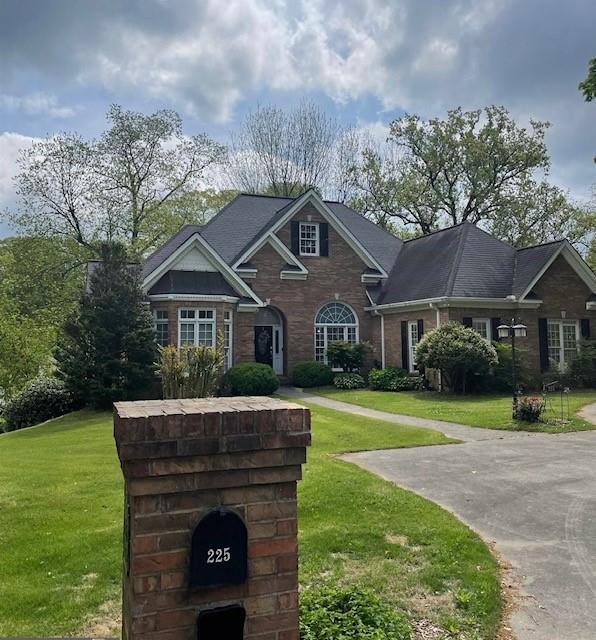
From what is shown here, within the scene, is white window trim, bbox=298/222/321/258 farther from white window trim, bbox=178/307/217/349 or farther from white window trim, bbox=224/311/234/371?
white window trim, bbox=178/307/217/349

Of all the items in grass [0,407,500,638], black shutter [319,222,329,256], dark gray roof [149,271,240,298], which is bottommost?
grass [0,407,500,638]

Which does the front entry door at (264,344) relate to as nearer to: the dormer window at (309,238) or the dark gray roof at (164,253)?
the dormer window at (309,238)

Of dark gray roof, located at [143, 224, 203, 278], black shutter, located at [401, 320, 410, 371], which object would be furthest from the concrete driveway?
dark gray roof, located at [143, 224, 203, 278]

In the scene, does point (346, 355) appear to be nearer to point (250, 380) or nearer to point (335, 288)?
point (335, 288)

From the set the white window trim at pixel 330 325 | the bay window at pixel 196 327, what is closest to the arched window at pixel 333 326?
the white window trim at pixel 330 325

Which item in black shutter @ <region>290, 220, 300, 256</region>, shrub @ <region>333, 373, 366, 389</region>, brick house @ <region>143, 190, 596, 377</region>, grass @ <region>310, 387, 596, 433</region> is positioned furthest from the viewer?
black shutter @ <region>290, 220, 300, 256</region>

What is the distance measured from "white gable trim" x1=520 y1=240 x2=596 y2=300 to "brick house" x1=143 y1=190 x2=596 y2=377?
0.05 metres

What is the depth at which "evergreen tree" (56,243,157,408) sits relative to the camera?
18.0 metres

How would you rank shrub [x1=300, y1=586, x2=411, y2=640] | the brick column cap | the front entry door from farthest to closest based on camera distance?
1. the front entry door
2. shrub [x1=300, y1=586, x2=411, y2=640]
3. the brick column cap

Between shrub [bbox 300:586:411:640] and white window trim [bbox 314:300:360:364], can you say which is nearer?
shrub [bbox 300:586:411:640]

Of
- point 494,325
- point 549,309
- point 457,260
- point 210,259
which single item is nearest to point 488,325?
point 494,325

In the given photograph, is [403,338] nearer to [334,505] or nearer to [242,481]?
[334,505]

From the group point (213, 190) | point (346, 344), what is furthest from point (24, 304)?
point (346, 344)

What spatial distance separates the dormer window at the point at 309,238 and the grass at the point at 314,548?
17.2 metres
